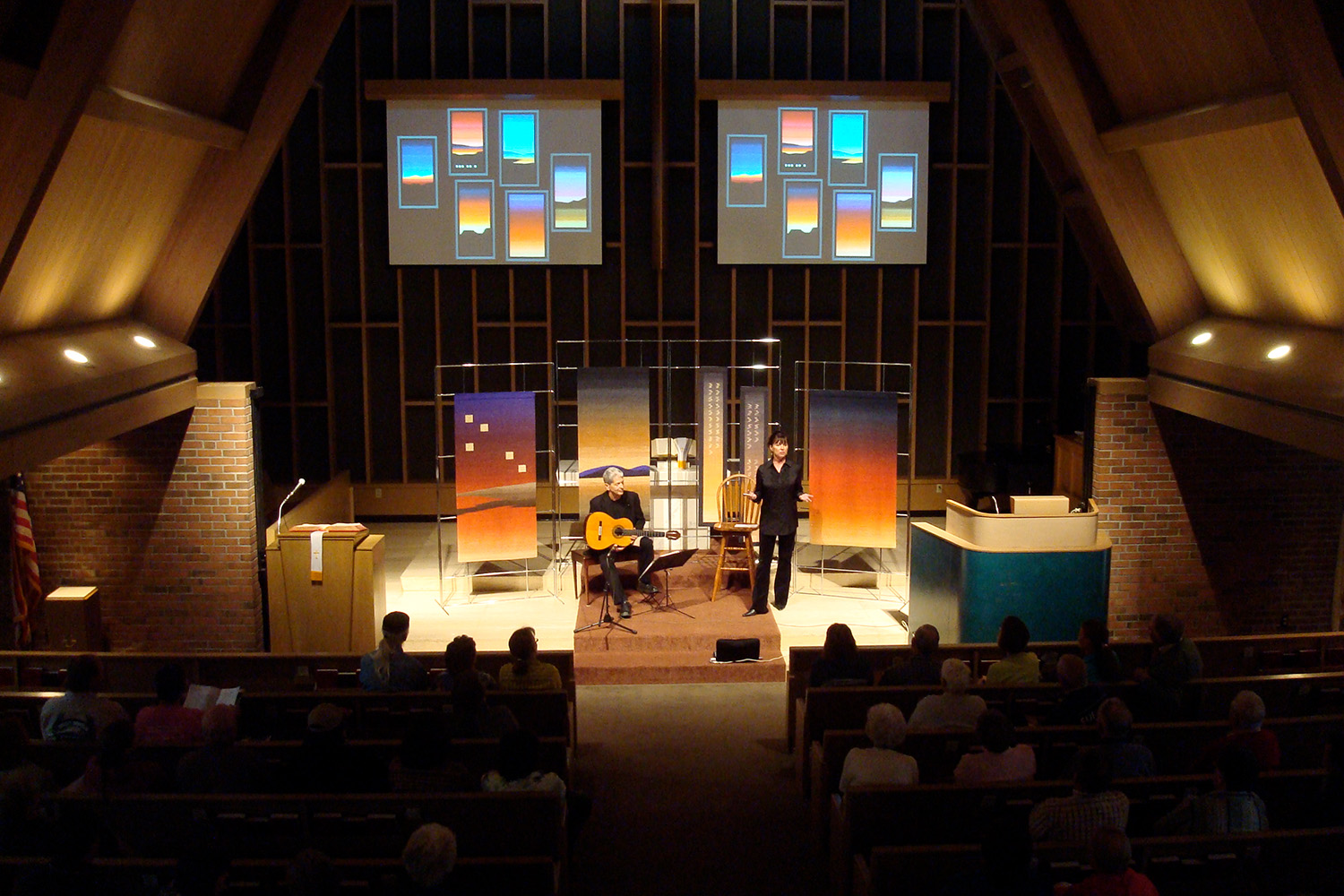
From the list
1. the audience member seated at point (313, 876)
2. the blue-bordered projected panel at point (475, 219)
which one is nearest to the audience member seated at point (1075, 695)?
the audience member seated at point (313, 876)

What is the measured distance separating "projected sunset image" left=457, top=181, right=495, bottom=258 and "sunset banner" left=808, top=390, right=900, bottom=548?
14.0ft

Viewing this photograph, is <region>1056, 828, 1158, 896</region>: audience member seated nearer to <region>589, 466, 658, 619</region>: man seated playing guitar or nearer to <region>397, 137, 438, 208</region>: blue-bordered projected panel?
<region>589, 466, 658, 619</region>: man seated playing guitar

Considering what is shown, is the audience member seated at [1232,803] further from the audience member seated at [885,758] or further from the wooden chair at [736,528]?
the wooden chair at [736,528]

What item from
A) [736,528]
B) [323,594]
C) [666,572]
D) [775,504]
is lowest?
[666,572]

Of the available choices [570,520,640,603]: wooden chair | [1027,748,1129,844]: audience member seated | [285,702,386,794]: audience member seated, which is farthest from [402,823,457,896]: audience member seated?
[570,520,640,603]: wooden chair

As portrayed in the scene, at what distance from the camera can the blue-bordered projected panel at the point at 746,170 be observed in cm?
1224

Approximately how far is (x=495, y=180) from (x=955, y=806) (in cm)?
897

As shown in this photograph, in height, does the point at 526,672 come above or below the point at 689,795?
above

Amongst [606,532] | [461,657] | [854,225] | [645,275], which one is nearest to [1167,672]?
[461,657]

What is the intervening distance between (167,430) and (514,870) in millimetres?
5763

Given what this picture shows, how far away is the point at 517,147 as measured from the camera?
12070mm

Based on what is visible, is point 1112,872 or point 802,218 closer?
point 1112,872

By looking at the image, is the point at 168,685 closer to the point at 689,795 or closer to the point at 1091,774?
the point at 689,795

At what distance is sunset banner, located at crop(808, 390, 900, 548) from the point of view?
9.70 metres
